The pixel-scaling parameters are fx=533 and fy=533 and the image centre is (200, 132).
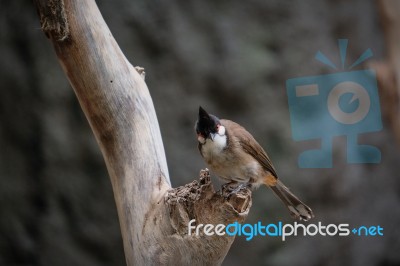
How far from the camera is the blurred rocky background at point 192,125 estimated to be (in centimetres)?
330

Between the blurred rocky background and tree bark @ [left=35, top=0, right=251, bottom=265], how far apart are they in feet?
3.66

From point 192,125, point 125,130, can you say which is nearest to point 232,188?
point 125,130

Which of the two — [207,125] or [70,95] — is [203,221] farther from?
[70,95]

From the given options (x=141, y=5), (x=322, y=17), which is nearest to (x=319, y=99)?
(x=322, y=17)

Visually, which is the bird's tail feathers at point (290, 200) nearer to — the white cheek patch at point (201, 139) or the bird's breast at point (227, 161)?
the bird's breast at point (227, 161)

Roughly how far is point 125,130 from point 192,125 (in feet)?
4.06

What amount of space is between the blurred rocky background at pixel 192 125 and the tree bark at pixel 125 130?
3.66 feet

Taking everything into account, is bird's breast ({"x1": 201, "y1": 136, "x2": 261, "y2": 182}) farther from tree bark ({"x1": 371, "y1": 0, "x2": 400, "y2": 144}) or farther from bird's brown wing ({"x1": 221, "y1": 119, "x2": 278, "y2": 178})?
tree bark ({"x1": 371, "y1": 0, "x2": 400, "y2": 144})

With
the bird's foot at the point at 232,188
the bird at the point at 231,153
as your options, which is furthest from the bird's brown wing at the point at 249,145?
the bird's foot at the point at 232,188

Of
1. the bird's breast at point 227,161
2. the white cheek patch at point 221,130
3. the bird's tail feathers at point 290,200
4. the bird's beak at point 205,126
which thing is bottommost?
the bird's tail feathers at point 290,200

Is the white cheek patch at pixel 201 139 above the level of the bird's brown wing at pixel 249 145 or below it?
above

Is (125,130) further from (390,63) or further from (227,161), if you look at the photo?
(390,63)

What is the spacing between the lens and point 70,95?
11.0ft

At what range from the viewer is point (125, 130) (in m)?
2.12
